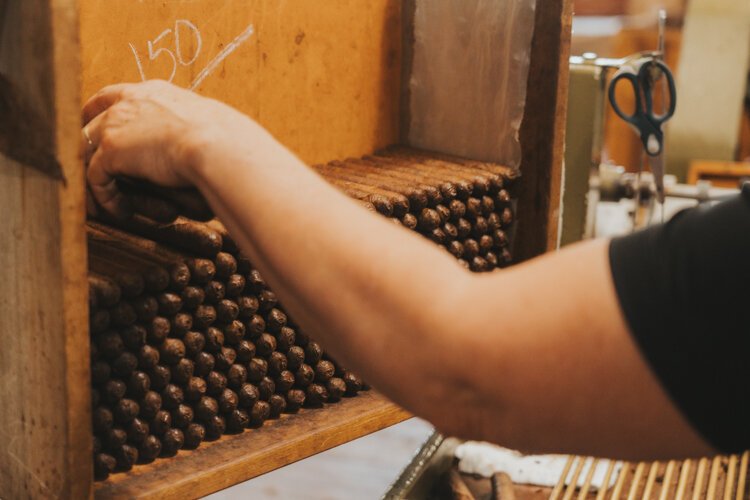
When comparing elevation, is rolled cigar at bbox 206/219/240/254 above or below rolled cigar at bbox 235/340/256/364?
above

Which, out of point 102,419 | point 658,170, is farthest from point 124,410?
point 658,170

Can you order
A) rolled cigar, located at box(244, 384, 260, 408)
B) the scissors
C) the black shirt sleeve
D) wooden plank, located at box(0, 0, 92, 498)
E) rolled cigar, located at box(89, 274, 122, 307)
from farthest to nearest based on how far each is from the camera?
1. the scissors
2. rolled cigar, located at box(244, 384, 260, 408)
3. rolled cigar, located at box(89, 274, 122, 307)
4. wooden plank, located at box(0, 0, 92, 498)
5. the black shirt sleeve

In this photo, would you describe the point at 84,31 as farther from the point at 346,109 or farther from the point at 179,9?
the point at 346,109

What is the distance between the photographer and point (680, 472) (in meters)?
1.73

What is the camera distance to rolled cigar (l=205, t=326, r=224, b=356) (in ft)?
3.98

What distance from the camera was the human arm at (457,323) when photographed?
0.75 m

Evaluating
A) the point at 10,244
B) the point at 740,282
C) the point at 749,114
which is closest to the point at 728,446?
the point at 740,282

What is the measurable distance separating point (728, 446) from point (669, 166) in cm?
361

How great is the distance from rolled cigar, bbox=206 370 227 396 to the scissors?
3.83 ft

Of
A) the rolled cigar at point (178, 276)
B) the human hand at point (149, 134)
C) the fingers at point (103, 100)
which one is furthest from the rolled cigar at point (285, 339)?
the fingers at point (103, 100)

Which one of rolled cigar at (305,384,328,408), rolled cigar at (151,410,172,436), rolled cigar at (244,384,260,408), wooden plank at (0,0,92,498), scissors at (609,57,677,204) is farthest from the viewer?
scissors at (609,57,677,204)

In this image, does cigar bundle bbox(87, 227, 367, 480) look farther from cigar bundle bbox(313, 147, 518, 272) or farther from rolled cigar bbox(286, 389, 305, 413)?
cigar bundle bbox(313, 147, 518, 272)

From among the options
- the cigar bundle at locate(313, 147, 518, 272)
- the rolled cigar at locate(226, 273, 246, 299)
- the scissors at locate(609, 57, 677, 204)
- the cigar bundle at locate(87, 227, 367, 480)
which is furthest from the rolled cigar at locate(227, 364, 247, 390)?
the scissors at locate(609, 57, 677, 204)

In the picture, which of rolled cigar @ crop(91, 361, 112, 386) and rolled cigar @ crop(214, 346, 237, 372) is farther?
rolled cigar @ crop(214, 346, 237, 372)
